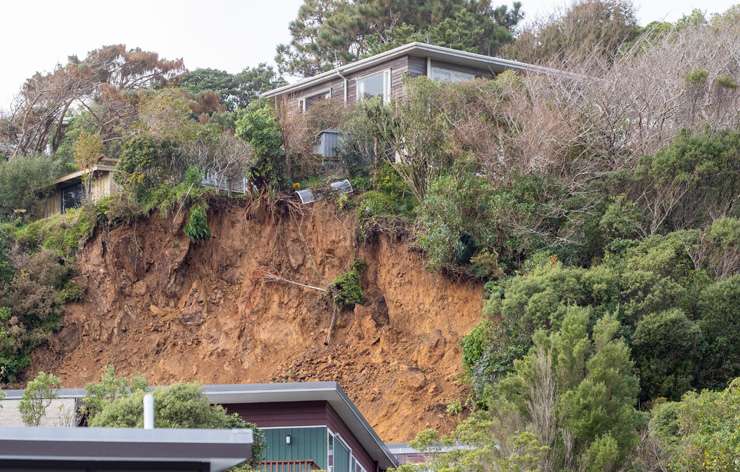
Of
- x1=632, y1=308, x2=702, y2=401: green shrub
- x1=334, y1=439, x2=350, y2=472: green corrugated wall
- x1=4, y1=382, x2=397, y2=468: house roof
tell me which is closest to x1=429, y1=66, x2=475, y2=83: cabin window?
x1=632, y1=308, x2=702, y2=401: green shrub

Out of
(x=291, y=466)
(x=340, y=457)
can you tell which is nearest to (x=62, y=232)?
(x=340, y=457)

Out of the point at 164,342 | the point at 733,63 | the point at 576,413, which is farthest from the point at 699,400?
the point at 164,342

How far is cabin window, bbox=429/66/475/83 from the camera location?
43.6 meters

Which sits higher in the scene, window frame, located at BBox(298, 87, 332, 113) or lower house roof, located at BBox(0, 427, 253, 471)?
window frame, located at BBox(298, 87, 332, 113)

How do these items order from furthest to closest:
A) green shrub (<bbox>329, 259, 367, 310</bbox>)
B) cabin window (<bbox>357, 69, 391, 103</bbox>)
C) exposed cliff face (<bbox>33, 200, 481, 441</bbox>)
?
cabin window (<bbox>357, 69, 391, 103</bbox>) → green shrub (<bbox>329, 259, 367, 310</bbox>) → exposed cliff face (<bbox>33, 200, 481, 441</bbox>)

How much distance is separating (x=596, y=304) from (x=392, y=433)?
5892mm

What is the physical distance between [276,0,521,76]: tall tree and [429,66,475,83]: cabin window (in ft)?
29.9

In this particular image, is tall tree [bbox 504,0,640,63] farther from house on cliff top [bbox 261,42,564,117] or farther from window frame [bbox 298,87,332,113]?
window frame [bbox 298,87,332,113]

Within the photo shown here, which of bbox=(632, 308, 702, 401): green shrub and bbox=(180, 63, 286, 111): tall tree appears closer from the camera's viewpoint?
bbox=(632, 308, 702, 401): green shrub

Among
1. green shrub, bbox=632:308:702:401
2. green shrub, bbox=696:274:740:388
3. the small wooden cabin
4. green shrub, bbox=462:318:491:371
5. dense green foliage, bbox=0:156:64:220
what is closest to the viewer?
green shrub, bbox=632:308:702:401

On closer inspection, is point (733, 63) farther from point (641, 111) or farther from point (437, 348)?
point (437, 348)

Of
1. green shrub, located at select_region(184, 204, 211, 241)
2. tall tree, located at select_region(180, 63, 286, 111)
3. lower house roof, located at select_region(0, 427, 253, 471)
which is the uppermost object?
tall tree, located at select_region(180, 63, 286, 111)

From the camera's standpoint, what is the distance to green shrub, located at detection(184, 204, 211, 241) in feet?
128

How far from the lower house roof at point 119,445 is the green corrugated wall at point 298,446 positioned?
1013 cm
